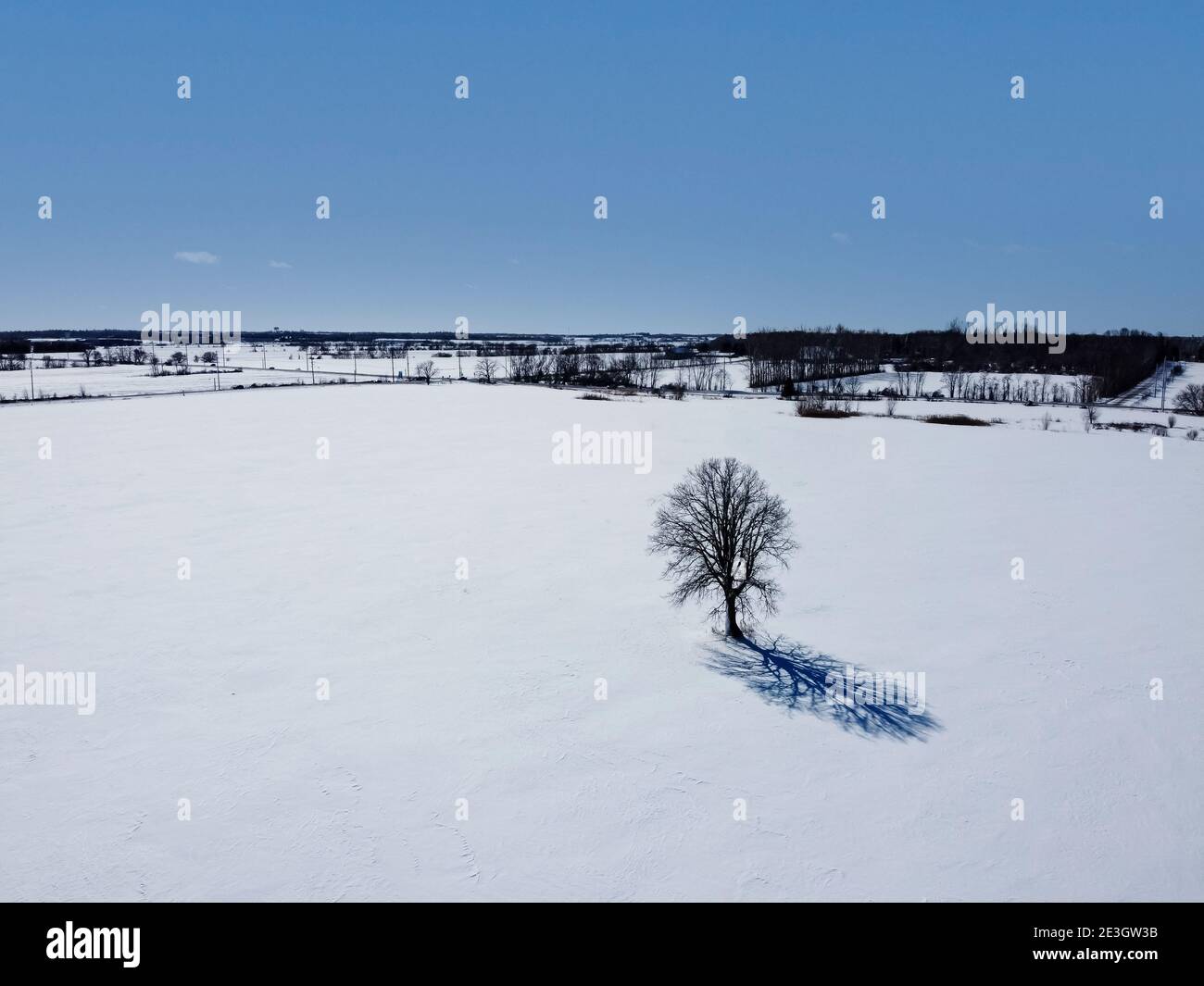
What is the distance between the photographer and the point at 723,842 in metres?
12.6

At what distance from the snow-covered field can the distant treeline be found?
80141 mm

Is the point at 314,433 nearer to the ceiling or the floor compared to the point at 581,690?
nearer to the ceiling

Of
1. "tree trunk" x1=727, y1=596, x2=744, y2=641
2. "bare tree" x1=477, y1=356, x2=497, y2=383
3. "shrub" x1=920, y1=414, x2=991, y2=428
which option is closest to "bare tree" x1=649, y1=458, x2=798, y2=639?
"tree trunk" x1=727, y1=596, x2=744, y2=641

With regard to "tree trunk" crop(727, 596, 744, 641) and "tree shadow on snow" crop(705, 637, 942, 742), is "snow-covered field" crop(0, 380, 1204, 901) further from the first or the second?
"tree trunk" crop(727, 596, 744, 641)

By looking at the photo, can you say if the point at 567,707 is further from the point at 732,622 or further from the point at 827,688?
the point at 827,688

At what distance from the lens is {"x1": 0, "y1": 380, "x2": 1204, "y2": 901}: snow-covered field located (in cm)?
1205

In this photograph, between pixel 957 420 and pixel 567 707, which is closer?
pixel 567 707

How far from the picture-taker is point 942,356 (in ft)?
487

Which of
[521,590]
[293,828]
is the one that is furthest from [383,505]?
[293,828]

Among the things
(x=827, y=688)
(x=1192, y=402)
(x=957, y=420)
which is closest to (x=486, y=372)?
(x=957, y=420)

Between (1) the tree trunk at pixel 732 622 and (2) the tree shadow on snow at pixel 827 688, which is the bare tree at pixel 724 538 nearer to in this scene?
(1) the tree trunk at pixel 732 622

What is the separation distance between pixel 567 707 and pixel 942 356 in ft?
510
